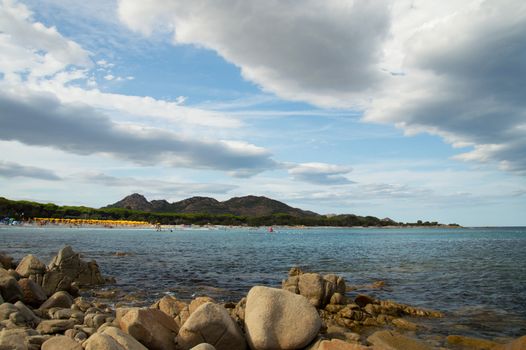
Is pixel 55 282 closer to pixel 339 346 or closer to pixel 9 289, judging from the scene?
pixel 9 289

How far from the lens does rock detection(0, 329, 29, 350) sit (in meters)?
8.31

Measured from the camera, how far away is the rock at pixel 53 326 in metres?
10.5

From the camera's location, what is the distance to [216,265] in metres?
36.2

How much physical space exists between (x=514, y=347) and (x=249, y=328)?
661cm

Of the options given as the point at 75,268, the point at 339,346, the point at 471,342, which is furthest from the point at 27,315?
the point at 471,342

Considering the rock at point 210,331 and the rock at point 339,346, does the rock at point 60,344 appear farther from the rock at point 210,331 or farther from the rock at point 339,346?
the rock at point 339,346

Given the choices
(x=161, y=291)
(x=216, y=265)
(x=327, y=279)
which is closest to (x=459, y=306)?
(x=327, y=279)

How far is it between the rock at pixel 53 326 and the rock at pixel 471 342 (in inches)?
458

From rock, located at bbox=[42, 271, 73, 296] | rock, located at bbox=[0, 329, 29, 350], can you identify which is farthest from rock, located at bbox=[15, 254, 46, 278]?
rock, located at bbox=[0, 329, 29, 350]

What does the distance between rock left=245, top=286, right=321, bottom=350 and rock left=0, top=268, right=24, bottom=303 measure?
9.76 meters

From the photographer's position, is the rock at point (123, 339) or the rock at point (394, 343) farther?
the rock at point (394, 343)

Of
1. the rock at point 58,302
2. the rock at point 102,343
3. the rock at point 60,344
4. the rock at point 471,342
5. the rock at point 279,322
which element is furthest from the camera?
the rock at point 58,302

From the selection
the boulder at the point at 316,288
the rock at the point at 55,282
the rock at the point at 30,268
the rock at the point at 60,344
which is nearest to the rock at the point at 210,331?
the rock at the point at 60,344

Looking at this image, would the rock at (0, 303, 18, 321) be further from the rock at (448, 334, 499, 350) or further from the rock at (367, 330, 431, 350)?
the rock at (448, 334, 499, 350)
